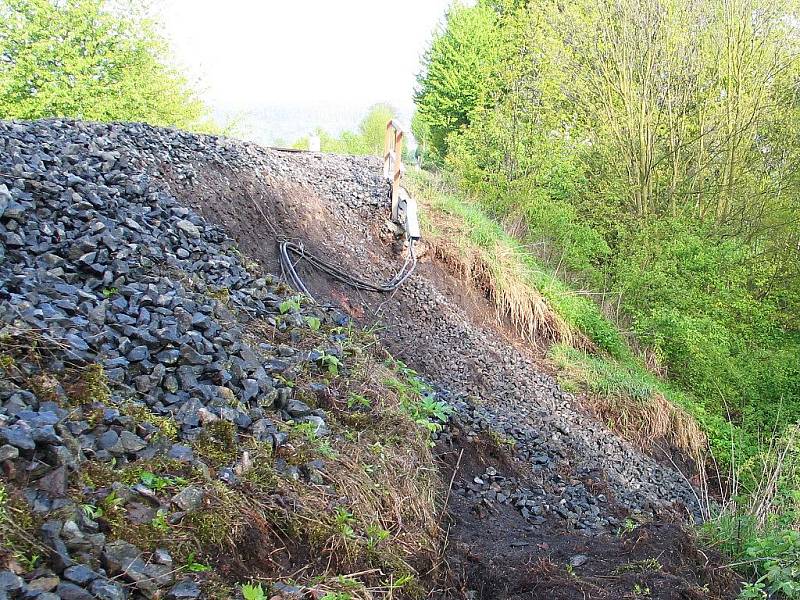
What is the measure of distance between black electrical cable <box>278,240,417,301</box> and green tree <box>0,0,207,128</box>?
9.47 metres

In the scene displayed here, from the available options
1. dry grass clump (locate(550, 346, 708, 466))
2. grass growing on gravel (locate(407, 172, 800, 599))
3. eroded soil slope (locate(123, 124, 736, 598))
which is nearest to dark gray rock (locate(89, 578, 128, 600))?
eroded soil slope (locate(123, 124, 736, 598))

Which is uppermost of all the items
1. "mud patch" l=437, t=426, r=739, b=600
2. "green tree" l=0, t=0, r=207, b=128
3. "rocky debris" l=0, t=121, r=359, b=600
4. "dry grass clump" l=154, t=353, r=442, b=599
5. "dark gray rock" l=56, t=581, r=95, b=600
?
"green tree" l=0, t=0, r=207, b=128

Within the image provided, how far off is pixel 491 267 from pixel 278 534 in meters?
6.07

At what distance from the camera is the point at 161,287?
4000 millimetres

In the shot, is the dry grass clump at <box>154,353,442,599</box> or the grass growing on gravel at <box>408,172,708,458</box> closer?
the dry grass clump at <box>154,353,442,599</box>

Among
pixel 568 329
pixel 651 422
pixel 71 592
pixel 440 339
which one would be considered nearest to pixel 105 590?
pixel 71 592

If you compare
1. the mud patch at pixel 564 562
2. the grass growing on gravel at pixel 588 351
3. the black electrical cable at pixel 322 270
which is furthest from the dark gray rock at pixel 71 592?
the grass growing on gravel at pixel 588 351

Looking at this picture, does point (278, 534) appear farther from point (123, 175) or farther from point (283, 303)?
point (123, 175)

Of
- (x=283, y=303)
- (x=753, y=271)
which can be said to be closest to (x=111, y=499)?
(x=283, y=303)

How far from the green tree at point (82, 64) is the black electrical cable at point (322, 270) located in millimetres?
9470

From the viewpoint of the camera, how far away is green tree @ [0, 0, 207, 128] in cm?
1319

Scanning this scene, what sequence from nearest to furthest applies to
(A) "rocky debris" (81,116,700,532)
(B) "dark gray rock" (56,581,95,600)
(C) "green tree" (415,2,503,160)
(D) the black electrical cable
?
(B) "dark gray rock" (56,581,95,600), (A) "rocky debris" (81,116,700,532), (D) the black electrical cable, (C) "green tree" (415,2,503,160)

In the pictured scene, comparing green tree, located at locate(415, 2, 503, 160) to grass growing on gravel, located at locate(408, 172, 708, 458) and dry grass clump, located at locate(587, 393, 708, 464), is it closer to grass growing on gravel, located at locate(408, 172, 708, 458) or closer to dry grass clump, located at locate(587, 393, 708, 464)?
grass growing on gravel, located at locate(408, 172, 708, 458)

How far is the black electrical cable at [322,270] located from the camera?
6043 mm
